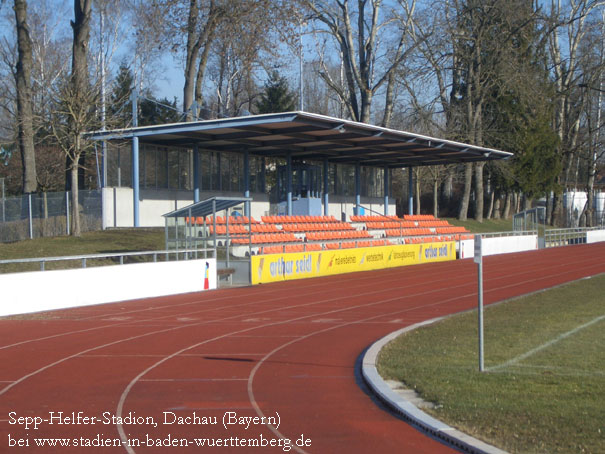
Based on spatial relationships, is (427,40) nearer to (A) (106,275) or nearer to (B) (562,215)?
(B) (562,215)

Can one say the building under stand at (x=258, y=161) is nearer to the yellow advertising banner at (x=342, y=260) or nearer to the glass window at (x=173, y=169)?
the glass window at (x=173, y=169)

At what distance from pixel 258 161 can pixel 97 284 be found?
22175 mm

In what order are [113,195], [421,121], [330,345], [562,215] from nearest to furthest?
[330,345], [113,195], [421,121], [562,215]

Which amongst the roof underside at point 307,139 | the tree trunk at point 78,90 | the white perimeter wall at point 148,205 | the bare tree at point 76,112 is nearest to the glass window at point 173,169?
the white perimeter wall at point 148,205

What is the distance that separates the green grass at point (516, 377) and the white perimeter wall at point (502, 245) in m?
25.9

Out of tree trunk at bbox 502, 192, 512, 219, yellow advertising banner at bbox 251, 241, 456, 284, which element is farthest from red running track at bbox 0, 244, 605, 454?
tree trunk at bbox 502, 192, 512, 219

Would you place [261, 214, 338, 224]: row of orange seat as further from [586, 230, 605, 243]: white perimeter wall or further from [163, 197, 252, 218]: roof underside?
[586, 230, 605, 243]: white perimeter wall

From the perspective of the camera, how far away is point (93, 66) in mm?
50594

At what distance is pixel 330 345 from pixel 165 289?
10.4 meters

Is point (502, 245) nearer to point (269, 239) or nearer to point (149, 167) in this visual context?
point (269, 239)

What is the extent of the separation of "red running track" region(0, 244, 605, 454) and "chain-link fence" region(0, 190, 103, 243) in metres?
11.3

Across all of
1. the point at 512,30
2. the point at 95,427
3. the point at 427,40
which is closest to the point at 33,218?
the point at 95,427

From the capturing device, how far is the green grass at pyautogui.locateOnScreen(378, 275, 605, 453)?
271 inches

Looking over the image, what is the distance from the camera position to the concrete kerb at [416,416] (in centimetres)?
662
